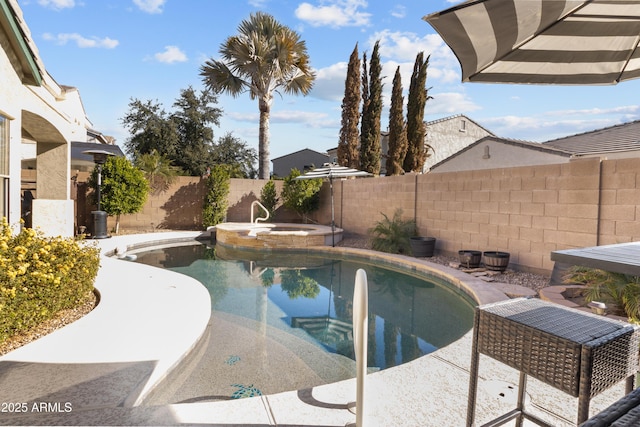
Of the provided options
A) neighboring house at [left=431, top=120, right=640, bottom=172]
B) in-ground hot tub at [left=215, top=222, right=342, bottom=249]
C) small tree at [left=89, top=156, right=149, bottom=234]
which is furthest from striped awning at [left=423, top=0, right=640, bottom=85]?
small tree at [left=89, top=156, right=149, bottom=234]

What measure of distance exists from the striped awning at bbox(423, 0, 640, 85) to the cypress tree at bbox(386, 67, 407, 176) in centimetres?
1322

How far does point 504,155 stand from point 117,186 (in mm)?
14133

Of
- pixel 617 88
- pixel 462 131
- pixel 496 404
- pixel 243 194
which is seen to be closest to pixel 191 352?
pixel 496 404

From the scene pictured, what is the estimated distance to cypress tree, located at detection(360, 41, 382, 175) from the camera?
51.7 ft

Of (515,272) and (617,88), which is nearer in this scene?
(617,88)

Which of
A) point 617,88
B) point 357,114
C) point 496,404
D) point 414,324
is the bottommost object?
point 414,324

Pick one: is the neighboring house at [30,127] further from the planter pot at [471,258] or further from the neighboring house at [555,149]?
the neighboring house at [555,149]

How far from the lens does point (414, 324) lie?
4590 mm

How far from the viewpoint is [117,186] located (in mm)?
10930

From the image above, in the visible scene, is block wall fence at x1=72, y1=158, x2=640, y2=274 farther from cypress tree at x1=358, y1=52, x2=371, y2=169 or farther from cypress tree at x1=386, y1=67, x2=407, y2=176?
cypress tree at x1=386, y1=67, x2=407, y2=176

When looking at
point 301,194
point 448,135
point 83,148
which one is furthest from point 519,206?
point 448,135

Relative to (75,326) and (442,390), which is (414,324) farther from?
(75,326)

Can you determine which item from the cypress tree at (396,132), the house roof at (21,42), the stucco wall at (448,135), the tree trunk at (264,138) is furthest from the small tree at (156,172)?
the stucco wall at (448,135)

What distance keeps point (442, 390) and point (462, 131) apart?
2291 centimetres
